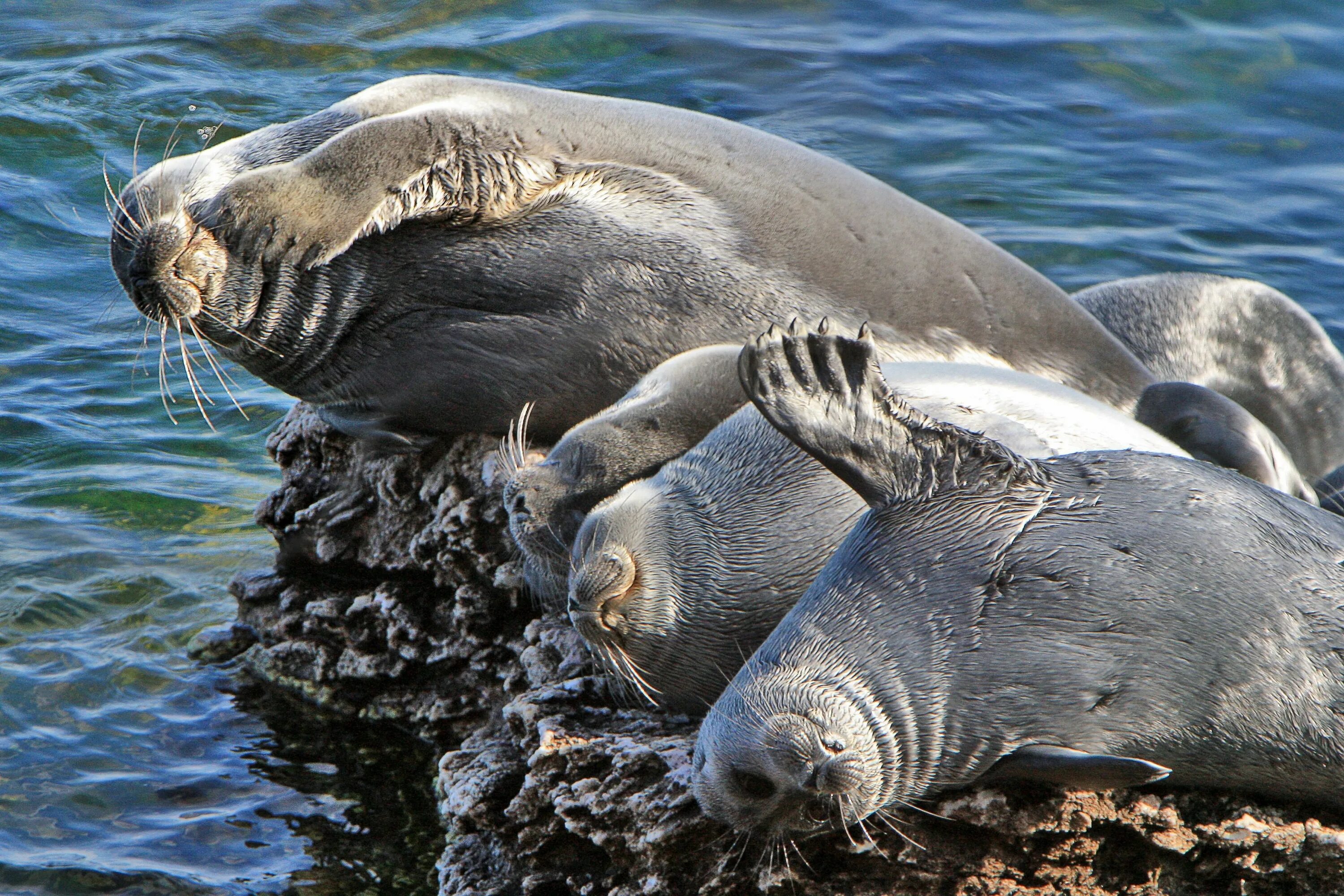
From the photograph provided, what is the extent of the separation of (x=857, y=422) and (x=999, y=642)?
526 millimetres

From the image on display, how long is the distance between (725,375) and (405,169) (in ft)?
3.96

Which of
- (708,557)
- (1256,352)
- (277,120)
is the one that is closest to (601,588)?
(708,557)

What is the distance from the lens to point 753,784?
3018 mm

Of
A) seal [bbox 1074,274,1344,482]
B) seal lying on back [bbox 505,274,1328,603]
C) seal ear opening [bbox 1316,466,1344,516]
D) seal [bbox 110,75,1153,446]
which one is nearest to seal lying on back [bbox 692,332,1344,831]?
seal lying on back [bbox 505,274,1328,603]

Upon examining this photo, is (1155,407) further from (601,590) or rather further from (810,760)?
(810,760)

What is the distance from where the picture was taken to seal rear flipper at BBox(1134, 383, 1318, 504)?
490 cm

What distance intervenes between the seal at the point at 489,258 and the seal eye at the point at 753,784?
6.11 ft

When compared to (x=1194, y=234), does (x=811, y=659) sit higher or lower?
higher

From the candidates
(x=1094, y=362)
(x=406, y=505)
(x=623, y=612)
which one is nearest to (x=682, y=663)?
Result: (x=623, y=612)

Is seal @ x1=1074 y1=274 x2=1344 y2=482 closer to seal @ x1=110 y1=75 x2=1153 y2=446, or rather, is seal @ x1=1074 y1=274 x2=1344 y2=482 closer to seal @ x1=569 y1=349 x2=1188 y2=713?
seal @ x1=110 y1=75 x2=1153 y2=446

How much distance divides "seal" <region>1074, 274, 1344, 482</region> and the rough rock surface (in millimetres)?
2894

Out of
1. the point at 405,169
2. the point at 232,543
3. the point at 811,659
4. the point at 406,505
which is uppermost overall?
the point at 405,169

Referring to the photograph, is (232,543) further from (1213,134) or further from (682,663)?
(1213,134)

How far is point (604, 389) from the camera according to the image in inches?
185
